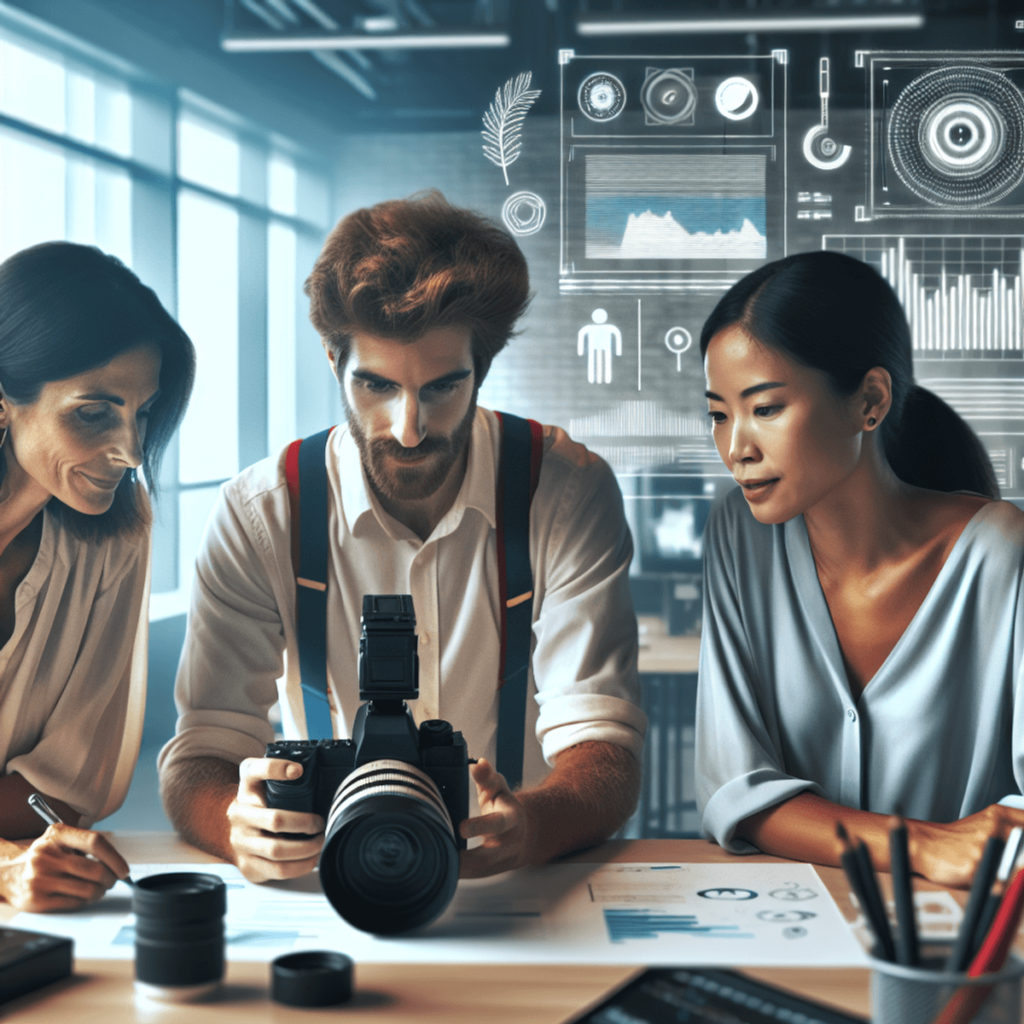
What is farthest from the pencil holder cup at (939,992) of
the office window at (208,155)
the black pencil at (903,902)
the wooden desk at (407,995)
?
the office window at (208,155)

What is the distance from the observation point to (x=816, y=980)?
865 mm

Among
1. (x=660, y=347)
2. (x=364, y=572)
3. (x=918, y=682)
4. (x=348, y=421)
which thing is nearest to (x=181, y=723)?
(x=364, y=572)

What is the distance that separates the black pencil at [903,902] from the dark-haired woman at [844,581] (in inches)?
24.1

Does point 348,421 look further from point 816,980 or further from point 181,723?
point 816,980

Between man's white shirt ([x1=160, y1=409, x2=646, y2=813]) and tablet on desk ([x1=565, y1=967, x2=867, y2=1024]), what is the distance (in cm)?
66

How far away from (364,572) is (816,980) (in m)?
0.90

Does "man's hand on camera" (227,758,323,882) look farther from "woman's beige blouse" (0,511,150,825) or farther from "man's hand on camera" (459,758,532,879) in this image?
"woman's beige blouse" (0,511,150,825)

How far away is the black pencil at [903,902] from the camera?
2.20ft

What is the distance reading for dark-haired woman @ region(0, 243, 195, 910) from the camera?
149 cm

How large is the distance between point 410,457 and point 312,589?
0.25 meters

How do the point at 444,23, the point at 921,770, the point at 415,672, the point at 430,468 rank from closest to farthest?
1. the point at 415,672
2. the point at 921,770
3. the point at 430,468
4. the point at 444,23
